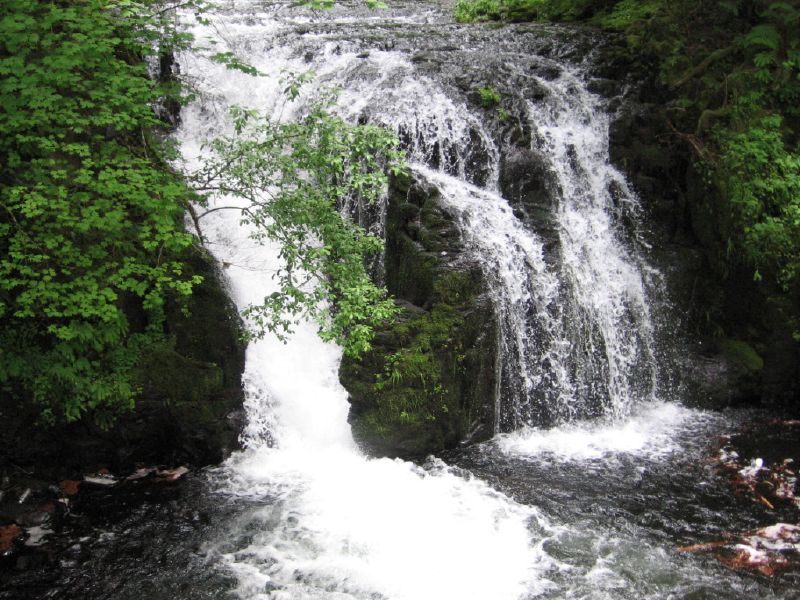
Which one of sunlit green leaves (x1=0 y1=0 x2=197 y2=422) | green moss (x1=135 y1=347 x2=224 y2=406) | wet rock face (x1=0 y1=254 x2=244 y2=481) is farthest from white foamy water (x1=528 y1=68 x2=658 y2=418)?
sunlit green leaves (x1=0 y1=0 x2=197 y2=422)

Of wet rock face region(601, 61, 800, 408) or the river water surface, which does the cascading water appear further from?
wet rock face region(601, 61, 800, 408)

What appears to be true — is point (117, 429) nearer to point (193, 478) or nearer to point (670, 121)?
point (193, 478)

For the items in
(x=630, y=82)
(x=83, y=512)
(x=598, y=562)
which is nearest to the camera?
(x=598, y=562)

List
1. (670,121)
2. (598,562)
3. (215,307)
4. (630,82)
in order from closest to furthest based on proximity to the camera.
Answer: (598,562)
(215,307)
(670,121)
(630,82)

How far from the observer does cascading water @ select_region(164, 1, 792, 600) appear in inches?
227

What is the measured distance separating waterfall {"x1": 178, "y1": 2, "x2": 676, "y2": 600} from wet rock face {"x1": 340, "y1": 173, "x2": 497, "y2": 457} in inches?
11.8

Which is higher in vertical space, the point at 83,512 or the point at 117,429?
the point at 117,429

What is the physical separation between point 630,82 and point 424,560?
934 centimetres

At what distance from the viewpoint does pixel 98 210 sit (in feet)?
20.6

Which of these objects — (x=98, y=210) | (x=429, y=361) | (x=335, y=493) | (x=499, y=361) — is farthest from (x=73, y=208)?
(x=499, y=361)

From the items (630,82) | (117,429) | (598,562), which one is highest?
(630,82)

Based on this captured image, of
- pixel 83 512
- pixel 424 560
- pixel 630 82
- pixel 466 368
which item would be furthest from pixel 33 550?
pixel 630 82

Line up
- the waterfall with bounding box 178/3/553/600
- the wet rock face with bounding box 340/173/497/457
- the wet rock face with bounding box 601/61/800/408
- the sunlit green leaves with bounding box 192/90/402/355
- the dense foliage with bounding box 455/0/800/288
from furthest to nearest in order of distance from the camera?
the wet rock face with bounding box 601/61/800/408 → the dense foliage with bounding box 455/0/800/288 → the wet rock face with bounding box 340/173/497/457 → the sunlit green leaves with bounding box 192/90/402/355 → the waterfall with bounding box 178/3/553/600

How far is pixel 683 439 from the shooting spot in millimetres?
8344
